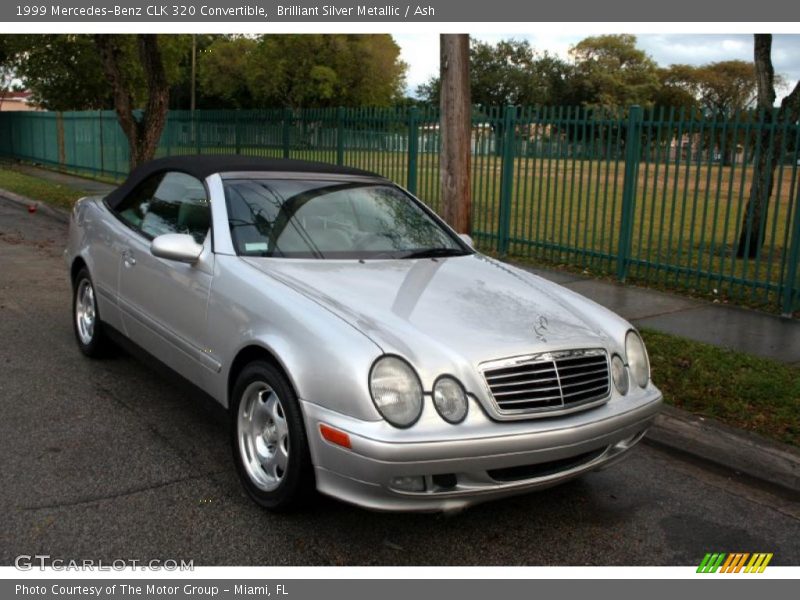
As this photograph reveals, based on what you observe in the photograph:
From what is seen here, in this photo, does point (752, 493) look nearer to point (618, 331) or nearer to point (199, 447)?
point (618, 331)

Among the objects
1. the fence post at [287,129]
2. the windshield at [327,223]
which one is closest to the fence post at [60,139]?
the fence post at [287,129]

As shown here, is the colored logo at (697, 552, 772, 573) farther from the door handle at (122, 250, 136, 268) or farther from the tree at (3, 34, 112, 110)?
the tree at (3, 34, 112, 110)

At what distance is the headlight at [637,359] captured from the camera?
12.8 ft

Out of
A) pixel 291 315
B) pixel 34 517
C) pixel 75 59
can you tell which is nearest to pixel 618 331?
pixel 291 315

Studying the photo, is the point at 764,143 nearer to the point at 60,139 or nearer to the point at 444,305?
the point at 444,305

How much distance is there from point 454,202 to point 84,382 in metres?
4.16

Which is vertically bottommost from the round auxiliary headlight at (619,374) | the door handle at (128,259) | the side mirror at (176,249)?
the round auxiliary headlight at (619,374)

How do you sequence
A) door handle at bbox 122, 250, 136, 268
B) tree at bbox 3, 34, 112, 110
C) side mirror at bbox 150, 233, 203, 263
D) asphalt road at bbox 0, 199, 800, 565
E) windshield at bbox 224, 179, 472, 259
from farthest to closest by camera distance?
tree at bbox 3, 34, 112, 110 → door handle at bbox 122, 250, 136, 268 → windshield at bbox 224, 179, 472, 259 → side mirror at bbox 150, 233, 203, 263 → asphalt road at bbox 0, 199, 800, 565

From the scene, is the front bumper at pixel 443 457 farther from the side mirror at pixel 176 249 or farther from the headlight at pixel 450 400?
the side mirror at pixel 176 249

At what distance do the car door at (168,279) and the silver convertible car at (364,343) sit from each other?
0.01m

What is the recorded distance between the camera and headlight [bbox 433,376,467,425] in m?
3.17

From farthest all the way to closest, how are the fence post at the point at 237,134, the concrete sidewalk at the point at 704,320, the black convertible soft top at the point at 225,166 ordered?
1. the fence post at the point at 237,134
2. the concrete sidewalk at the point at 704,320
3. the black convertible soft top at the point at 225,166
